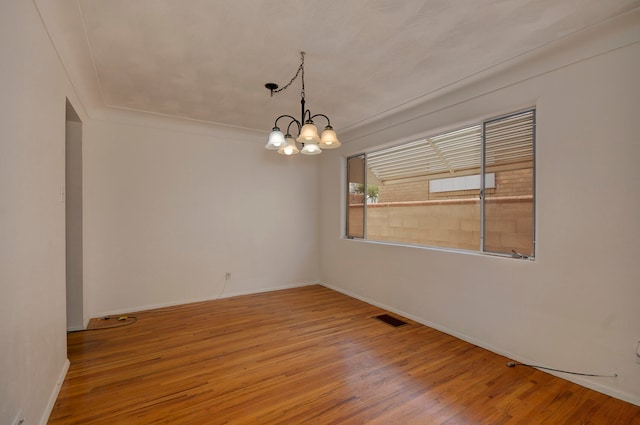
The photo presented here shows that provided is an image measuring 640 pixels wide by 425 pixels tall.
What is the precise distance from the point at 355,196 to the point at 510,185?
8.09 ft

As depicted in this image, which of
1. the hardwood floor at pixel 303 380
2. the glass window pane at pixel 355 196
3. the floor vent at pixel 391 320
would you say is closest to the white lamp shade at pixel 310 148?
the hardwood floor at pixel 303 380

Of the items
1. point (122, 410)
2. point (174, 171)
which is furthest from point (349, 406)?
point (174, 171)

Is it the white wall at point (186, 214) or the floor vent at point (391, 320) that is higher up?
the white wall at point (186, 214)

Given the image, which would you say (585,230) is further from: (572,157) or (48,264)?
(48,264)

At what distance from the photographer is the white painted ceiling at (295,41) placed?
6.57 feet

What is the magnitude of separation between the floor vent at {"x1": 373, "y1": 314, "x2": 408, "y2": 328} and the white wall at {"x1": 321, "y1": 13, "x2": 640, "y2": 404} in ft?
1.83

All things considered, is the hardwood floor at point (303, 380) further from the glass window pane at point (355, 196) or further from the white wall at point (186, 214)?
the glass window pane at point (355, 196)

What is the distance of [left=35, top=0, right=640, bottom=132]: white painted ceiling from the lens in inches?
78.8

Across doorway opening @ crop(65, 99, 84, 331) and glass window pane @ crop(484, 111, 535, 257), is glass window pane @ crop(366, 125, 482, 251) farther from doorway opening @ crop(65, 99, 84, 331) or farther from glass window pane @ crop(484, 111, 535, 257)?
doorway opening @ crop(65, 99, 84, 331)

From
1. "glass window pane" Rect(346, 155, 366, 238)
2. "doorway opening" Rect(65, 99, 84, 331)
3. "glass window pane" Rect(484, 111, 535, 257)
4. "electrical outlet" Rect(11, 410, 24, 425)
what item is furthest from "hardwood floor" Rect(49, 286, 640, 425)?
"glass window pane" Rect(346, 155, 366, 238)

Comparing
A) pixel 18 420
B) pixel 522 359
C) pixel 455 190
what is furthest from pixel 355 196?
pixel 18 420

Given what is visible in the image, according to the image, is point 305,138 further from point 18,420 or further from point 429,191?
point 18,420

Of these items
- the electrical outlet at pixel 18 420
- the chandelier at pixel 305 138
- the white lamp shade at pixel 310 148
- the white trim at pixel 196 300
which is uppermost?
the chandelier at pixel 305 138

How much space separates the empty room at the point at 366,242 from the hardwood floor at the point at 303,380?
0.02m
